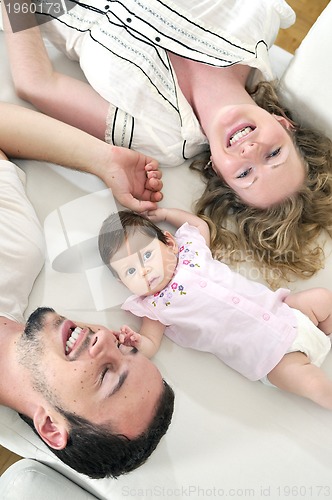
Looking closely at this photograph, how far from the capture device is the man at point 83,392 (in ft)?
2.81

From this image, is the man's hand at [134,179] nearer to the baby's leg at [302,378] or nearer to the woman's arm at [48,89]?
the woman's arm at [48,89]

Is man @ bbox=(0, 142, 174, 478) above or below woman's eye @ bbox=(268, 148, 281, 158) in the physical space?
below

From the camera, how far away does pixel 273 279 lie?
1228mm

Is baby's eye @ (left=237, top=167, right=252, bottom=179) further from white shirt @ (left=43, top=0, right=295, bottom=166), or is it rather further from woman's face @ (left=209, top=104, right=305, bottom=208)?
white shirt @ (left=43, top=0, right=295, bottom=166)

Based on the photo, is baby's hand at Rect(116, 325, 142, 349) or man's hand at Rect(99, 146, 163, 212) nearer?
baby's hand at Rect(116, 325, 142, 349)

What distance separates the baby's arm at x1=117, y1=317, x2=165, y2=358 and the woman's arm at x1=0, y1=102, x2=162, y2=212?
0.81ft

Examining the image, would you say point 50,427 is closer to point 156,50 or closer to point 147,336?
point 147,336

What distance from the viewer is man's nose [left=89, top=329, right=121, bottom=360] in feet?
2.91

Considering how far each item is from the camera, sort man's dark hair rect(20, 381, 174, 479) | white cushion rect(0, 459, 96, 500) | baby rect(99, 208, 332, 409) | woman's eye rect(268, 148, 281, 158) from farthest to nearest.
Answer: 1. woman's eye rect(268, 148, 281, 158)
2. baby rect(99, 208, 332, 409)
3. white cushion rect(0, 459, 96, 500)
4. man's dark hair rect(20, 381, 174, 479)

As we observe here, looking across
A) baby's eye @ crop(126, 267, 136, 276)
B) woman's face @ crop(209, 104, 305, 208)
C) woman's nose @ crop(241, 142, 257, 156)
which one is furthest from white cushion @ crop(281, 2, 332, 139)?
baby's eye @ crop(126, 267, 136, 276)

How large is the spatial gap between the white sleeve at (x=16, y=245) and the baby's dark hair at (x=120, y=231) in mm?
123

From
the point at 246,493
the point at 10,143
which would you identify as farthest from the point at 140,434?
the point at 10,143

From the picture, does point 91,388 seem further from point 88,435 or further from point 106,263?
point 106,263

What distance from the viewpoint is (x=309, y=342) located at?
1.09 m
